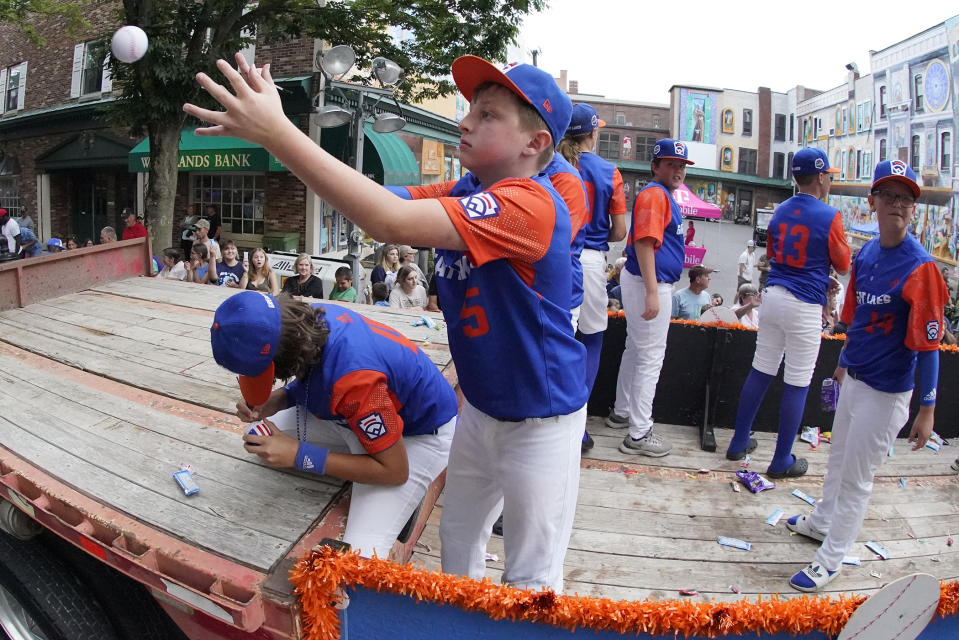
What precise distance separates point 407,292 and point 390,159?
8.48m

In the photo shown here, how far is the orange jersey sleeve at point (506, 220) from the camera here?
1391 millimetres

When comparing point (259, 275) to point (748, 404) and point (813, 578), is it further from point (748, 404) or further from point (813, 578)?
point (813, 578)

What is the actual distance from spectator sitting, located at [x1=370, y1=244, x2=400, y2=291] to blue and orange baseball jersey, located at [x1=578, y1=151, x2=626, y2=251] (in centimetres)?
505

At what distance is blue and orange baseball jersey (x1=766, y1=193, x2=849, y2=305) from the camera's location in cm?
365

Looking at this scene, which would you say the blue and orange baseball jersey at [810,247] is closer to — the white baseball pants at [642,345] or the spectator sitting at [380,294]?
the white baseball pants at [642,345]

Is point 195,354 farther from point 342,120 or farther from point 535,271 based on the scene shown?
point 342,120

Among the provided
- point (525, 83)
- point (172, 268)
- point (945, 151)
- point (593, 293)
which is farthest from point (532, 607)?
point (945, 151)

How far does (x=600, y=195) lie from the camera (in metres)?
3.70

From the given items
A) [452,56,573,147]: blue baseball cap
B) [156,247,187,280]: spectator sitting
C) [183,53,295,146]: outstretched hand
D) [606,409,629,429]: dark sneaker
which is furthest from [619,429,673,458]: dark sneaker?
[156,247,187,280]: spectator sitting

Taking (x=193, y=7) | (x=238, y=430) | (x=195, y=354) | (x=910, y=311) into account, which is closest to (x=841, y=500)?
(x=910, y=311)

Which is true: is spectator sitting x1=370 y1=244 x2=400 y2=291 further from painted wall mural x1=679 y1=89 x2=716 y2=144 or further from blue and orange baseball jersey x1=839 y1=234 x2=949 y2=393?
painted wall mural x1=679 y1=89 x2=716 y2=144

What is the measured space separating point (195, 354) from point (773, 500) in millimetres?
3148

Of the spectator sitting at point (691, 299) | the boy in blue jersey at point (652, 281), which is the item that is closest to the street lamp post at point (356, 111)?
the spectator sitting at point (691, 299)

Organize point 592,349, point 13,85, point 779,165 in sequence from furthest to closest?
point 779,165, point 13,85, point 592,349
